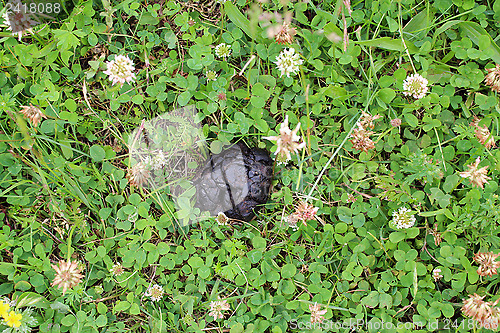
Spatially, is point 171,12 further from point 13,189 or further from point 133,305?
point 133,305

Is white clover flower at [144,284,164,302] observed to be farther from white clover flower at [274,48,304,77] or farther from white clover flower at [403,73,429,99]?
white clover flower at [403,73,429,99]

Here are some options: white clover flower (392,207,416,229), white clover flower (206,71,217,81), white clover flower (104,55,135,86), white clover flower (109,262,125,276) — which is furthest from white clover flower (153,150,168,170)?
white clover flower (392,207,416,229)

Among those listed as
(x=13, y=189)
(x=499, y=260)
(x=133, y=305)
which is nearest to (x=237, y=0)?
(x=13, y=189)

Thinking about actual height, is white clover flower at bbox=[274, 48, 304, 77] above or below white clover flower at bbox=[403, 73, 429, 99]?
above

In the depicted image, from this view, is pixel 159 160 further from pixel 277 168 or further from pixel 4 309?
pixel 4 309

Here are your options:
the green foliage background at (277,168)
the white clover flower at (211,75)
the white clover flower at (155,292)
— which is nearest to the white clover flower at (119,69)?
the green foliage background at (277,168)

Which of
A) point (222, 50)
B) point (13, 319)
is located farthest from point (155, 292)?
point (222, 50)
